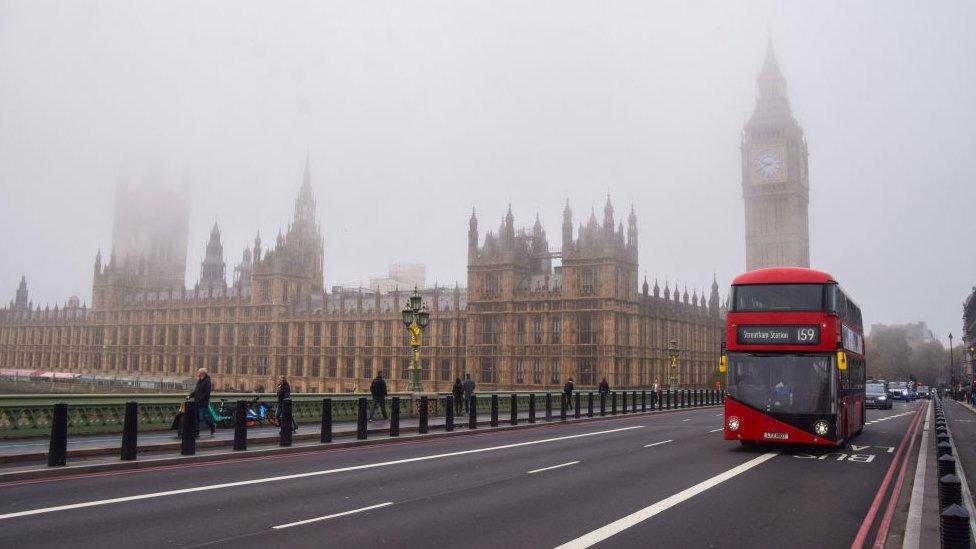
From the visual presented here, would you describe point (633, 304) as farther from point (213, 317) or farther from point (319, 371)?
point (213, 317)

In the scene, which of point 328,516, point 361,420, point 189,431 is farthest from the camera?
point 361,420

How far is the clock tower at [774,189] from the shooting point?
12838cm

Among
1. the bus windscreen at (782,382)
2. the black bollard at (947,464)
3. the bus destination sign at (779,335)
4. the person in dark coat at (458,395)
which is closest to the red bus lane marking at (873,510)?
the black bollard at (947,464)

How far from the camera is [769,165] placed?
131m

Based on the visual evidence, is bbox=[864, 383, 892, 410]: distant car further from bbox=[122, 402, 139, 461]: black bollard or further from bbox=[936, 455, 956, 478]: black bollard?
bbox=[122, 402, 139, 461]: black bollard

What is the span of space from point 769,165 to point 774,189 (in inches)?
A: 172

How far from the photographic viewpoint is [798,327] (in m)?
18.6

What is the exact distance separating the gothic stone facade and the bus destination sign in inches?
1895

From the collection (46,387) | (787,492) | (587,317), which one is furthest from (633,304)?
(46,387)

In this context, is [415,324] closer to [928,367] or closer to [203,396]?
[203,396]

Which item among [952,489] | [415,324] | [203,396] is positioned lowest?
[952,489]

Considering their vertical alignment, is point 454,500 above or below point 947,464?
below

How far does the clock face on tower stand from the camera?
129875 millimetres

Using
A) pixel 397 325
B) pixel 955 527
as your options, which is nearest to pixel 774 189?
pixel 397 325
